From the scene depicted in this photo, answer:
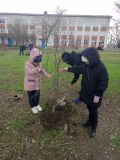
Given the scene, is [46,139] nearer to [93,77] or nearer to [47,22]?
[93,77]

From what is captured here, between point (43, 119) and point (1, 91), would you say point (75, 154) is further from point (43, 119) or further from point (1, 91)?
point (1, 91)

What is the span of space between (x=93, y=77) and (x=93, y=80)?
0.17 ft

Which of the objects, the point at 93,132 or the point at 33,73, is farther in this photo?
the point at 33,73

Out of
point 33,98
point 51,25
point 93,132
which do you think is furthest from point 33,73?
point 51,25

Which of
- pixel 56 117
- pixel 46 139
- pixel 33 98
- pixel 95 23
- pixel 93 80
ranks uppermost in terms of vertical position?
pixel 95 23

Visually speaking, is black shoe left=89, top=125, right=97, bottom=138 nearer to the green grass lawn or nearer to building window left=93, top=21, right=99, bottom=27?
the green grass lawn

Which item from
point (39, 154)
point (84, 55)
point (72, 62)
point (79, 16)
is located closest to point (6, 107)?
point (39, 154)

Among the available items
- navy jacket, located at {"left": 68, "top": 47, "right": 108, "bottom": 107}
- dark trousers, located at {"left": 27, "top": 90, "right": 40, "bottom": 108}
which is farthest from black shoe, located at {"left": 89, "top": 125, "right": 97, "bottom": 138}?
dark trousers, located at {"left": 27, "top": 90, "right": 40, "bottom": 108}

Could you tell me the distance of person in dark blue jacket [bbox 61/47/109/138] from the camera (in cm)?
209

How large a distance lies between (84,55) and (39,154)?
177 cm

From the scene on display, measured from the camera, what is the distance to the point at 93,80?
2.20 m

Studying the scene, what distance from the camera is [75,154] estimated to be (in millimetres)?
2086

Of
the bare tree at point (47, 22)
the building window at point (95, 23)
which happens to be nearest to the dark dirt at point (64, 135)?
the bare tree at point (47, 22)

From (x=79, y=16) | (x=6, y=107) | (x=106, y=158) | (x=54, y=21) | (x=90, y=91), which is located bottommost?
(x=106, y=158)
